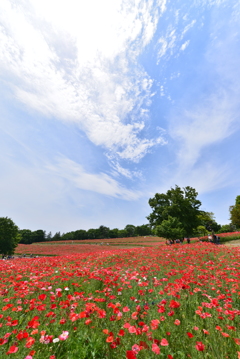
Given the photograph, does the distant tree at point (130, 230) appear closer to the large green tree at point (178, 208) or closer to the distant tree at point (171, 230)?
the large green tree at point (178, 208)

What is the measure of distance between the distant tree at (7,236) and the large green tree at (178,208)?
86.0 feet

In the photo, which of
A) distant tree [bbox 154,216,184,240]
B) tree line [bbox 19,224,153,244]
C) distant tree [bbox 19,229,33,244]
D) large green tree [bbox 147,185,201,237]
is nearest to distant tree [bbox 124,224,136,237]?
tree line [bbox 19,224,153,244]

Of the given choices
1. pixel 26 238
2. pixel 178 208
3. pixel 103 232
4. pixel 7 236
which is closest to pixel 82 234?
pixel 103 232

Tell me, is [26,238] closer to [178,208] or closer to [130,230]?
[130,230]

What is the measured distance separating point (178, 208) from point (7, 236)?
31.4 meters

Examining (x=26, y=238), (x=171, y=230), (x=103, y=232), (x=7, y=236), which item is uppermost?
(x=103, y=232)

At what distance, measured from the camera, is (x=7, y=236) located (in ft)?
96.8

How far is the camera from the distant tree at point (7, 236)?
28.6 m

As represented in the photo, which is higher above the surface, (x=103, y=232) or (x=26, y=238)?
(x=103, y=232)

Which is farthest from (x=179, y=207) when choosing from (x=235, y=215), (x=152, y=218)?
(x=235, y=215)

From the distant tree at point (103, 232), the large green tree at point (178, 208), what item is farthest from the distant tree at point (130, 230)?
the large green tree at point (178, 208)

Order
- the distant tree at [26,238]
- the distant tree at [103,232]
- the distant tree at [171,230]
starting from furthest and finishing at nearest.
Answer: the distant tree at [103,232]
the distant tree at [26,238]
the distant tree at [171,230]

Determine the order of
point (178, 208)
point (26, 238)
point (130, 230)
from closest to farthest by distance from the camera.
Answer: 1. point (178, 208)
2. point (26, 238)
3. point (130, 230)

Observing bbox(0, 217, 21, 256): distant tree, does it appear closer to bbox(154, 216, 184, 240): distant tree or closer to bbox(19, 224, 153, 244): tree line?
bbox(154, 216, 184, 240): distant tree
